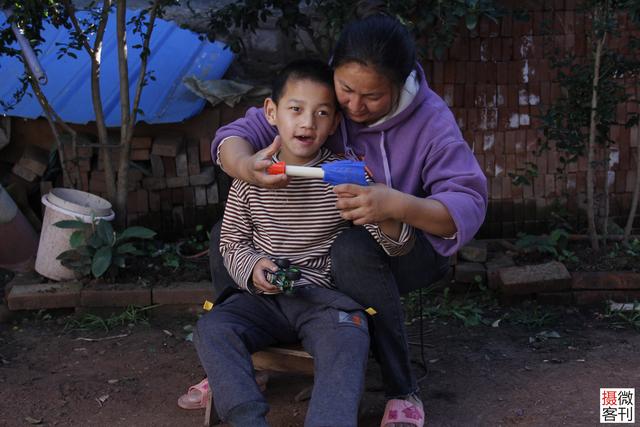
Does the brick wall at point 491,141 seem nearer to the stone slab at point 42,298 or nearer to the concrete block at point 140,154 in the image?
the concrete block at point 140,154

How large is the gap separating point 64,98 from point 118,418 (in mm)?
2451

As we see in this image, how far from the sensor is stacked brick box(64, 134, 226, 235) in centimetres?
486

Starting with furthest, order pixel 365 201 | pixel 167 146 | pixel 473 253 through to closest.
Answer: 1. pixel 167 146
2. pixel 473 253
3. pixel 365 201

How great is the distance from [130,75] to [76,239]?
4.33ft

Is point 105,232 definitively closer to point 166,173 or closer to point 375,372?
point 166,173

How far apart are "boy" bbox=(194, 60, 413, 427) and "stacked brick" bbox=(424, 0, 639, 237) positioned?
196cm

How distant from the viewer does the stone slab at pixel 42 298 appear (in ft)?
13.9

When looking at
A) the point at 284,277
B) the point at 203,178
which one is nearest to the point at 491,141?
the point at 203,178

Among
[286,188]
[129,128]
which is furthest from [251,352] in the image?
[129,128]

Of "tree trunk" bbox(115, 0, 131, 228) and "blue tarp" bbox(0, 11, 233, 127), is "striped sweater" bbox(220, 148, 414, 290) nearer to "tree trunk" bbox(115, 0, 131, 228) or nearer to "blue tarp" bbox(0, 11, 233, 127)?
"tree trunk" bbox(115, 0, 131, 228)

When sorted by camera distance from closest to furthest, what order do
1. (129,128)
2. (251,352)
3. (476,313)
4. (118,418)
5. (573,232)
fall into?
(251,352) → (118,418) → (476,313) → (129,128) → (573,232)

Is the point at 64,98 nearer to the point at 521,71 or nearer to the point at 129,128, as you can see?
the point at 129,128

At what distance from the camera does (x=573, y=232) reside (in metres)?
4.85

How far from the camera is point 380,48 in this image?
265cm
